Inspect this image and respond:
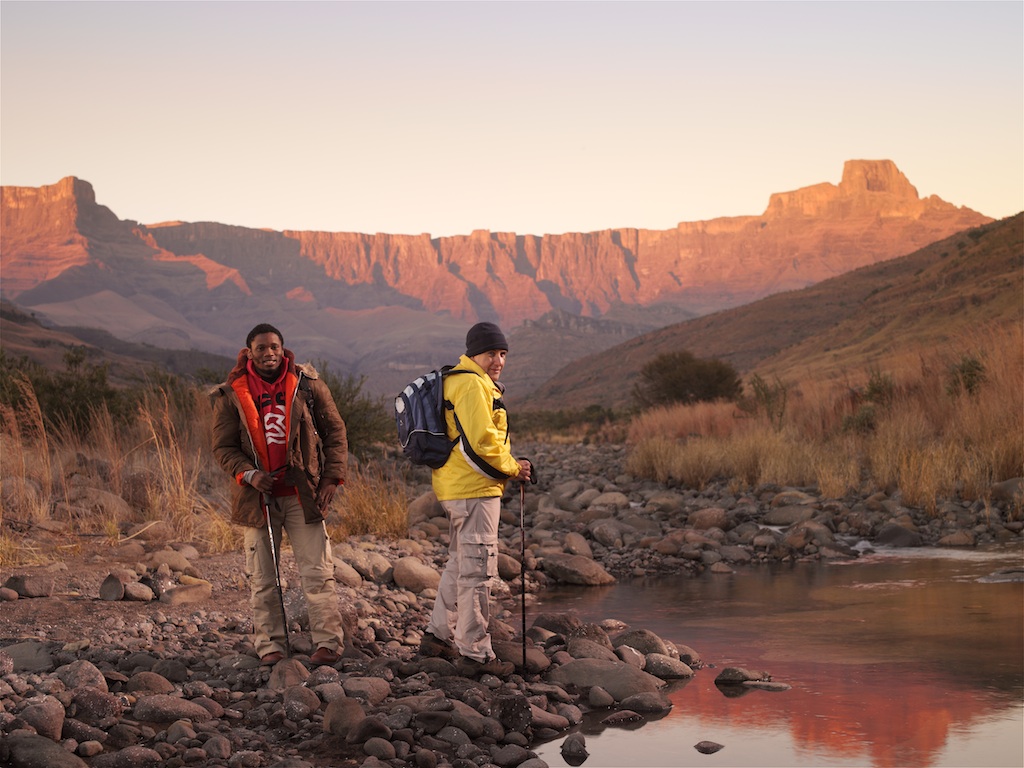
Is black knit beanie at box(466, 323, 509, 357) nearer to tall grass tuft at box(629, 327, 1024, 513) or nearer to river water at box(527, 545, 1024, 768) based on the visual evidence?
river water at box(527, 545, 1024, 768)

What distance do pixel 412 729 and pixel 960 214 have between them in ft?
660

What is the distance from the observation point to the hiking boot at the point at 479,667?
20.3ft

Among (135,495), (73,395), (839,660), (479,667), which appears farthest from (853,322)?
(479,667)

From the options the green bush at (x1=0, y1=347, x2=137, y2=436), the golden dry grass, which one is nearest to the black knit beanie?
the golden dry grass

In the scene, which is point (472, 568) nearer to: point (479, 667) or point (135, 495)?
point (479, 667)

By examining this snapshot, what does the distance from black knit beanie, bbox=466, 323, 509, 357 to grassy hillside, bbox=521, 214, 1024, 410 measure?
15.2m

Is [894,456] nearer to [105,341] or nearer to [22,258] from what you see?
[105,341]

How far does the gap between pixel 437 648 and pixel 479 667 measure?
1.16ft

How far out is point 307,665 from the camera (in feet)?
20.7

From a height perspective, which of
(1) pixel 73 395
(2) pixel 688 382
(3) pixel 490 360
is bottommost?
(2) pixel 688 382

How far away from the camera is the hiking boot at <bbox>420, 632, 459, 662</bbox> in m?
6.43

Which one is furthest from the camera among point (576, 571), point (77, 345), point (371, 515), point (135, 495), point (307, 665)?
point (77, 345)

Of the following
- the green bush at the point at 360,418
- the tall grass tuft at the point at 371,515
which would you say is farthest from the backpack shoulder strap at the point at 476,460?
the green bush at the point at 360,418

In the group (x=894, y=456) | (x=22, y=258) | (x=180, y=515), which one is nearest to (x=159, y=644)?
(x=180, y=515)
